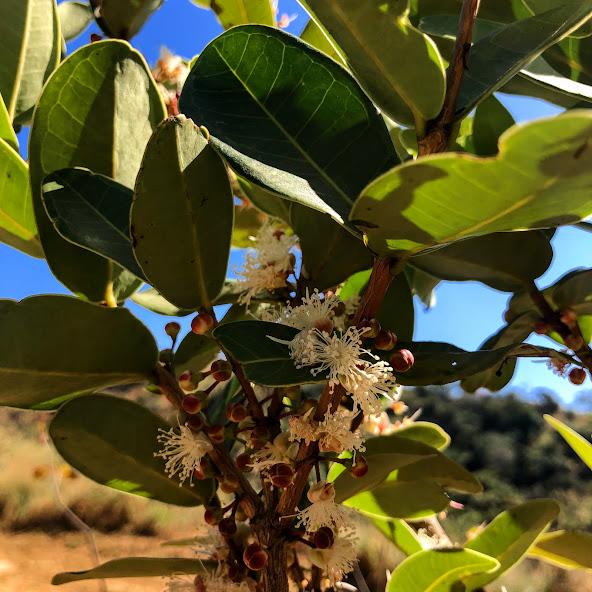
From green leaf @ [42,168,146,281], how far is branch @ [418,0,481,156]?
0.31m

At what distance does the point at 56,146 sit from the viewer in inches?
25.1

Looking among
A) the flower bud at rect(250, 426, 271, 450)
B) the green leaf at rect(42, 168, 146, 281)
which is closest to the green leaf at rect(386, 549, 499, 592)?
the flower bud at rect(250, 426, 271, 450)

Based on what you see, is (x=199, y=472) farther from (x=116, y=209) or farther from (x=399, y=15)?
(x=399, y=15)

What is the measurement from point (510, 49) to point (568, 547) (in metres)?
0.68

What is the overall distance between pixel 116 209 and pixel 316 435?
32 centimetres

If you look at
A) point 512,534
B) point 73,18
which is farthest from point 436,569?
point 73,18

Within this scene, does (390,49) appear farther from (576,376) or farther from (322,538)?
(576,376)

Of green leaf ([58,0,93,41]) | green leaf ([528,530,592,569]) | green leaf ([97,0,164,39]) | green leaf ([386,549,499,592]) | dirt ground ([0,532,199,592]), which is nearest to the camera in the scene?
green leaf ([386,549,499,592])

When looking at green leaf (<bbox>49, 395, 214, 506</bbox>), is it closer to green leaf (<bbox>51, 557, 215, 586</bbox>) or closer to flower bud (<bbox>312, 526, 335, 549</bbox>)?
green leaf (<bbox>51, 557, 215, 586</bbox>)

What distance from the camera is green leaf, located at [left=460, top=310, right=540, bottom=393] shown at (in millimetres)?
806

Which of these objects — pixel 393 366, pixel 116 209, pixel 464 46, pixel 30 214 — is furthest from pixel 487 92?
pixel 30 214

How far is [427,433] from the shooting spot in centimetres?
89

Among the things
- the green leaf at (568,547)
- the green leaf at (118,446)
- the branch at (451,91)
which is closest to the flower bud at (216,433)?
the green leaf at (118,446)

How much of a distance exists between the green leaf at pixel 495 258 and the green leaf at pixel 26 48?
0.60 metres
